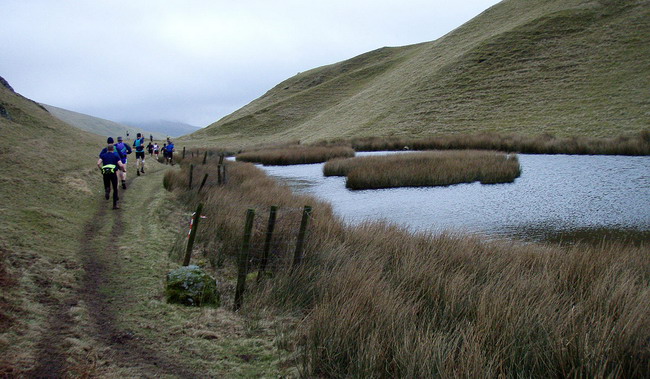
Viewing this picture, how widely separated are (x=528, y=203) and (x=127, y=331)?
15878mm

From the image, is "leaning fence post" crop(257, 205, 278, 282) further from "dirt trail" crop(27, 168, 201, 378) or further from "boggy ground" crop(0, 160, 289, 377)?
"dirt trail" crop(27, 168, 201, 378)

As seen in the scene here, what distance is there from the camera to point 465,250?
842 cm

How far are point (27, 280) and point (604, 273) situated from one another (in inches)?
369

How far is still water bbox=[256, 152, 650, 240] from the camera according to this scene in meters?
13.5

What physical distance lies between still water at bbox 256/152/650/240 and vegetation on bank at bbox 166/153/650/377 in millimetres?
2525

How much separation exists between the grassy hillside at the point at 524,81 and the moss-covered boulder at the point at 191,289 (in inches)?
1506

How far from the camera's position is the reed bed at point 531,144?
2981 centimetres

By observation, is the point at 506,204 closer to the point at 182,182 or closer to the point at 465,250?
the point at 465,250

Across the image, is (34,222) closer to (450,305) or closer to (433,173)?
(450,305)

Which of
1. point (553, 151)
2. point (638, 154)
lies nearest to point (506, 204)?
point (638, 154)

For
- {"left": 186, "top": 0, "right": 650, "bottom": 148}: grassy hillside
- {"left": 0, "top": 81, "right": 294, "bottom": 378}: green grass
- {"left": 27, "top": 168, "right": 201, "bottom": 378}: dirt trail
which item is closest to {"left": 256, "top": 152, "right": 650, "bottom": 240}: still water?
{"left": 0, "top": 81, "right": 294, "bottom": 378}: green grass

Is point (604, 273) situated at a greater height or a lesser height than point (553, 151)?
lesser

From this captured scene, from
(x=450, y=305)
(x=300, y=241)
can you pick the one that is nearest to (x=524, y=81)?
(x=300, y=241)

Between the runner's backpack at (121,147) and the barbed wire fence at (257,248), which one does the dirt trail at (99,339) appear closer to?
the barbed wire fence at (257,248)
